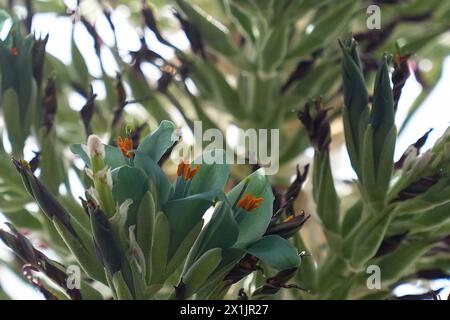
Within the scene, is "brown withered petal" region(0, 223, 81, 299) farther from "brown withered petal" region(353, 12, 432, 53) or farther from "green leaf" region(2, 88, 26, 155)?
"brown withered petal" region(353, 12, 432, 53)

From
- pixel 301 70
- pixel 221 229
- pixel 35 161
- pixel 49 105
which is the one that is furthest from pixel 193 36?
pixel 221 229

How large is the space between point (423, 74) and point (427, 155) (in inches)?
30.3

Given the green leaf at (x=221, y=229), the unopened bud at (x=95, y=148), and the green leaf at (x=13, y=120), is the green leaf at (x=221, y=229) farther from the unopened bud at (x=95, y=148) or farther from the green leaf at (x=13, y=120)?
the green leaf at (x=13, y=120)

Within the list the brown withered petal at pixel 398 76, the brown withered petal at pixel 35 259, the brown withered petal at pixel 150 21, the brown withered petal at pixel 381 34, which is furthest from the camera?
the brown withered petal at pixel 381 34

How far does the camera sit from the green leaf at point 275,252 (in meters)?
1.03

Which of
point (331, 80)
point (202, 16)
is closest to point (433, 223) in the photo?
point (331, 80)

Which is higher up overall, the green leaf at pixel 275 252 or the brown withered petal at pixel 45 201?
the brown withered petal at pixel 45 201

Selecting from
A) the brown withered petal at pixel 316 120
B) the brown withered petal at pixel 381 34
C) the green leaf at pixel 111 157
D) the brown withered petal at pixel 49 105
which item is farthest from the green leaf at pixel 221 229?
the brown withered petal at pixel 381 34

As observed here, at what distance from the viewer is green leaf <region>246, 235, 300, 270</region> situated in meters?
1.03

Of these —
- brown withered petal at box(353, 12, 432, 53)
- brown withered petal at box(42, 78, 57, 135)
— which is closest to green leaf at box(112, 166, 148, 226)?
brown withered petal at box(42, 78, 57, 135)

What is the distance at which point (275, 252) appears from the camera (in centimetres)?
104

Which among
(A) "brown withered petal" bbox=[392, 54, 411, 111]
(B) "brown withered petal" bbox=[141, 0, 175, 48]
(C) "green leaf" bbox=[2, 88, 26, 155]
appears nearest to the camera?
(A) "brown withered petal" bbox=[392, 54, 411, 111]

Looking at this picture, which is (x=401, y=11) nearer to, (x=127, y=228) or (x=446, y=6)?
(x=446, y=6)

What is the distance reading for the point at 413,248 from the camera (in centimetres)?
140
